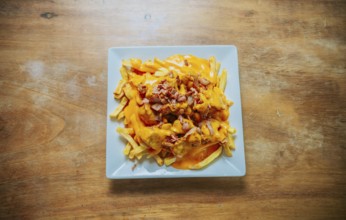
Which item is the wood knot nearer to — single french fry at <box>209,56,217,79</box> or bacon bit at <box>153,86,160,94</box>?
bacon bit at <box>153,86,160,94</box>

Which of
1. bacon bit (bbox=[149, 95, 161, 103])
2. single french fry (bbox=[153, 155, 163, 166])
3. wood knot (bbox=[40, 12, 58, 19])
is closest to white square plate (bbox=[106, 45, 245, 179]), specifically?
single french fry (bbox=[153, 155, 163, 166])

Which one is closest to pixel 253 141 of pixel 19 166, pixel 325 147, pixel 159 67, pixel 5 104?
pixel 325 147

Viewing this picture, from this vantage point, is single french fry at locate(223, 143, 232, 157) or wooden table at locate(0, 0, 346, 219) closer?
single french fry at locate(223, 143, 232, 157)

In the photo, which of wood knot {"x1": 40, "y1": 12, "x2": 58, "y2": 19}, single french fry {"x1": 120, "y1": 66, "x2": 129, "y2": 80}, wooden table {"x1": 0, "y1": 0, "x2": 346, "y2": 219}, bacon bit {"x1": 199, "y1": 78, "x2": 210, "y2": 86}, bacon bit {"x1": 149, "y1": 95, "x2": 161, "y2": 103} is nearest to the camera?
bacon bit {"x1": 149, "y1": 95, "x2": 161, "y2": 103}

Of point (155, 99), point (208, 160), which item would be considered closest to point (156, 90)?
point (155, 99)

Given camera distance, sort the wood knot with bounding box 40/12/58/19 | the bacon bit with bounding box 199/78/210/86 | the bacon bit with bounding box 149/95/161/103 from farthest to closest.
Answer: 1. the wood knot with bounding box 40/12/58/19
2. the bacon bit with bounding box 199/78/210/86
3. the bacon bit with bounding box 149/95/161/103

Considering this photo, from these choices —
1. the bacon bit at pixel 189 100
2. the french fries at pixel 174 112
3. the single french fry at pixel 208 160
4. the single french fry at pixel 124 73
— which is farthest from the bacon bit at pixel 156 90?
the single french fry at pixel 208 160

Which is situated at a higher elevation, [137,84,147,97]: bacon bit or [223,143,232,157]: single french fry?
[137,84,147,97]: bacon bit
